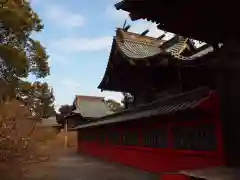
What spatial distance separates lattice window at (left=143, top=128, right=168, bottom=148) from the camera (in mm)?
12125

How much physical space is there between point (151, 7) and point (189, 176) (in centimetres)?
306

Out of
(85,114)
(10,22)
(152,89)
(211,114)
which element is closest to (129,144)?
(152,89)

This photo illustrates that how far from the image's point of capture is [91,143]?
26547mm

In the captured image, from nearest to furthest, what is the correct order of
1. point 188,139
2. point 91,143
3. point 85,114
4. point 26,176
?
point 188,139 → point 26,176 → point 91,143 → point 85,114

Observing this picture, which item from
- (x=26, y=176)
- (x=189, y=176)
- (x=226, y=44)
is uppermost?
(x=226, y=44)

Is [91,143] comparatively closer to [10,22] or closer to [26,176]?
[10,22]

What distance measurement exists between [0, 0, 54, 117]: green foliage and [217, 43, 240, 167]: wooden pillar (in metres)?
12.1

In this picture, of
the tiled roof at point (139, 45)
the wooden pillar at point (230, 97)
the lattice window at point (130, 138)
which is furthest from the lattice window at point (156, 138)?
the wooden pillar at point (230, 97)

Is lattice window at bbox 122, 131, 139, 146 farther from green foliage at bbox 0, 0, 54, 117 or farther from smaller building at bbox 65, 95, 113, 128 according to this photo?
smaller building at bbox 65, 95, 113, 128

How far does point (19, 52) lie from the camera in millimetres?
18984

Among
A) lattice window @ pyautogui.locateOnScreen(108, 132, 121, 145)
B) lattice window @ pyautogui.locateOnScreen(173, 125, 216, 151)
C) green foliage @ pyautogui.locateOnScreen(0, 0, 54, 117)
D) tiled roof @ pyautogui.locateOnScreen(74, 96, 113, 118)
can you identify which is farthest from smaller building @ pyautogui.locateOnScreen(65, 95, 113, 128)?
lattice window @ pyautogui.locateOnScreen(173, 125, 216, 151)

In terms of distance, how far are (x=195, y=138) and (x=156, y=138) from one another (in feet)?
10.1

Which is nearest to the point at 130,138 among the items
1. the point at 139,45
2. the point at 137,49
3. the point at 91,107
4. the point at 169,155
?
the point at 169,155

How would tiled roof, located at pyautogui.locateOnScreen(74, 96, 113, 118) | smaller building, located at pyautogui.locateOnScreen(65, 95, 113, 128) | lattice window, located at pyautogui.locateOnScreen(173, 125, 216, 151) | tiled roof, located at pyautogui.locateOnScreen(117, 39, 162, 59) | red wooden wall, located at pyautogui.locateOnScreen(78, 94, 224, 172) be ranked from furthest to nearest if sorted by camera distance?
tiled roof, located at pyautogui.locateOnScreen(74, 96, 113, 118), smaller building, located at pyautogui.locateOnScreen(65, 95, 113, 128), tiled roof, located at pyautogui.locateOnScreen(117, 39, 162, 59), lattice window, located at pyautogui.locateOnScreen(173, 125, 216, 151), red wooden wall, located at pyautogui.locateOnScreen(78, 94, 224, 172)
